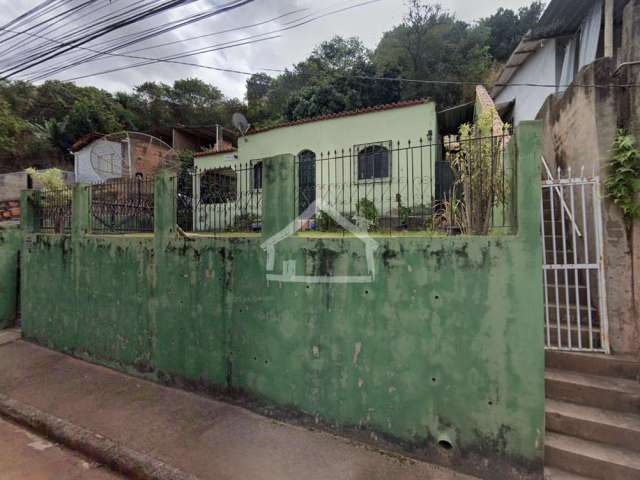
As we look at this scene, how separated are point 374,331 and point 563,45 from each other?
844 cm

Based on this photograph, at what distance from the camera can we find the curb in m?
2.74

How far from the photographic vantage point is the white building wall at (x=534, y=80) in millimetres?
7625

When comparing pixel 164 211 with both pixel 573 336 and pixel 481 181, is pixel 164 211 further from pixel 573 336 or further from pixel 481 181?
pixel 573 336

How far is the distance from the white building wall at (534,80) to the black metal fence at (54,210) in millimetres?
10005

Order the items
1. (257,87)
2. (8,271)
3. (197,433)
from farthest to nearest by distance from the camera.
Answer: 1. (257,87)
2. (8,271)
3. (197,433)

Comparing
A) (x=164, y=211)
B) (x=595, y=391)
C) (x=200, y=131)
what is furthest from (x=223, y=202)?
(x=200, y=131)

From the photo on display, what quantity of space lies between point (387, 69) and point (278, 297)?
54.1 ft

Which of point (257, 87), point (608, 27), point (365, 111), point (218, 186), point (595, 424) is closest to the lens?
point (595, 424)

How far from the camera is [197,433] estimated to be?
3.21m

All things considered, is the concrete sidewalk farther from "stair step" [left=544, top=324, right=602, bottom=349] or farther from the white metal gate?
the white metal gate

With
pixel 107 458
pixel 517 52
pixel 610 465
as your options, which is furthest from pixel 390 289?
pixel 517 52

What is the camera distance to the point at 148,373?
4.34m

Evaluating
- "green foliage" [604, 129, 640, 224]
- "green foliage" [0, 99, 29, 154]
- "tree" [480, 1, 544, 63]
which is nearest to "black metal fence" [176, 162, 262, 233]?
"green foliage" [604, 129, 640, 224]

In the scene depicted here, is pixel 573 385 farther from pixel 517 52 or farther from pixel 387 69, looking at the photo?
pixel 387 69
